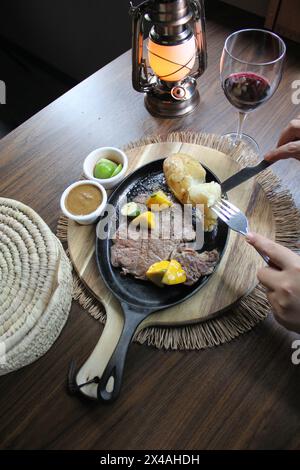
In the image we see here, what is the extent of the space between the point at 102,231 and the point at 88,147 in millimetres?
401

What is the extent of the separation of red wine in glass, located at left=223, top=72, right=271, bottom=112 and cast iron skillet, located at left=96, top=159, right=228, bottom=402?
0.77 feet

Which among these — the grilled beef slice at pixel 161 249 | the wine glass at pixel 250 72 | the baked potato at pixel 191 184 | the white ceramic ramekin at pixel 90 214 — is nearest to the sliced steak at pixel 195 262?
the grilled beef slice at pixel 161 249

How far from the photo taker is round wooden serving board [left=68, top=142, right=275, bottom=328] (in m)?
0.95

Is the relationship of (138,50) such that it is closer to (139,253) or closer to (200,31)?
(200,31)

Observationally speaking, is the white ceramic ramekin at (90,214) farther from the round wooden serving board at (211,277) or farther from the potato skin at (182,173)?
the potato skin at (182,173)

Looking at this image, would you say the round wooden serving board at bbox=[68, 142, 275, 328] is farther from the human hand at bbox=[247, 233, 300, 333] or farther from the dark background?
the dark background

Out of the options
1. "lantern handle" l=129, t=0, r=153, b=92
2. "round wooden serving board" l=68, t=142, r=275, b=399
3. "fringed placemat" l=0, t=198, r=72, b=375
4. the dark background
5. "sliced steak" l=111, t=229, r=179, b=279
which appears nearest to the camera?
"fringed placemat" l=0, t=198, r=72, b=375

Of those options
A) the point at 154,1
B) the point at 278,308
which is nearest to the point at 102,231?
the point at 278,308

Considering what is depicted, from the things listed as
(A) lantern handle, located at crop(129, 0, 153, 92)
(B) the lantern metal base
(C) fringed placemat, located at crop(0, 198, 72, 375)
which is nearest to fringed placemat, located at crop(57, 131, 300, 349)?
(C) fringed placemat, located at crop(0, 198, 72, 375)

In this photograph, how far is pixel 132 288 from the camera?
99 cm

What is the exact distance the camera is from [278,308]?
0.84 metres

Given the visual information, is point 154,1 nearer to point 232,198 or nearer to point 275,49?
point 275,49

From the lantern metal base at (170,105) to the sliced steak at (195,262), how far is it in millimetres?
615

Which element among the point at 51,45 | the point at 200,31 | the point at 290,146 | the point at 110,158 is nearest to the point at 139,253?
the point at 110,158
